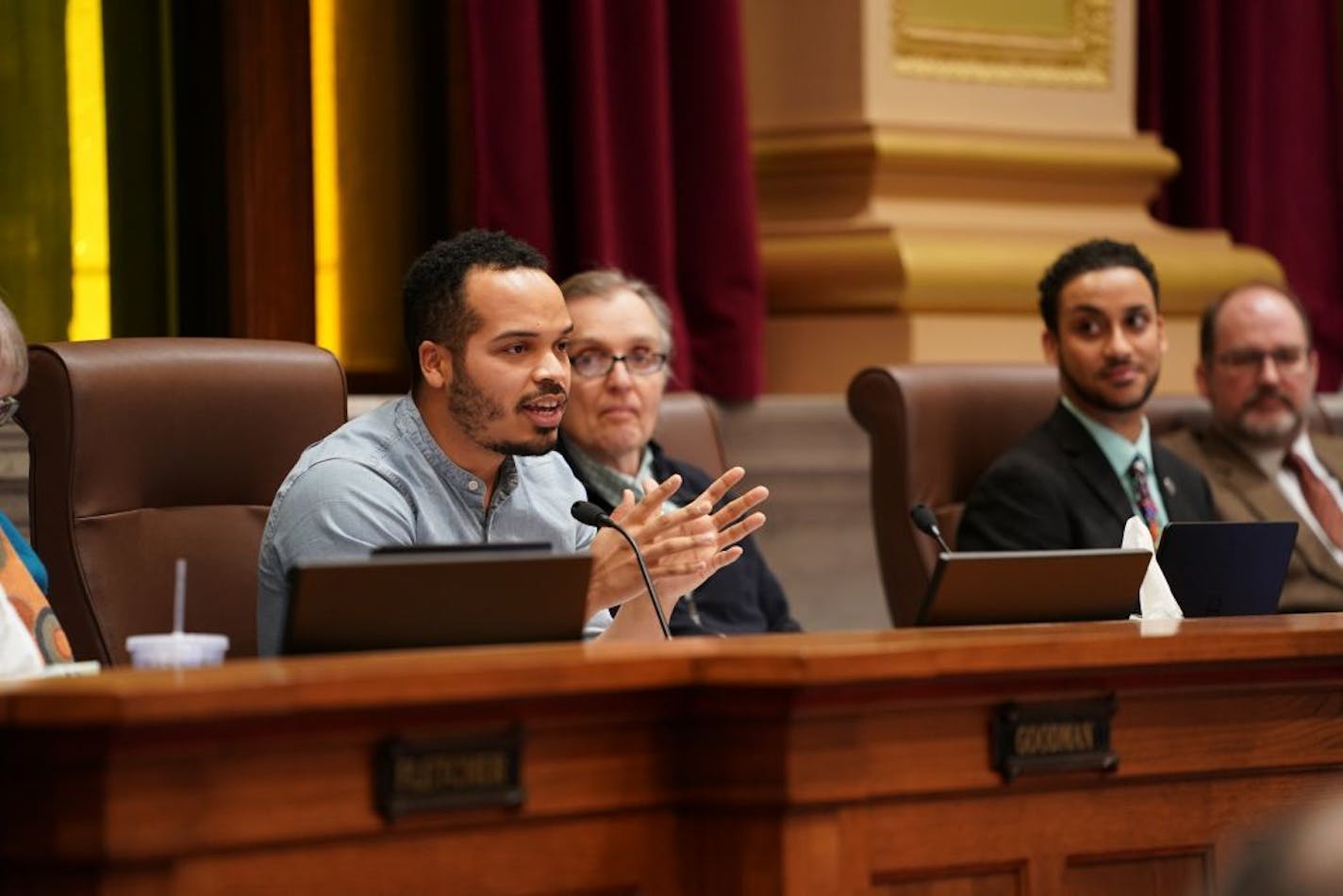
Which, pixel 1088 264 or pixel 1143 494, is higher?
pixel 1088 264

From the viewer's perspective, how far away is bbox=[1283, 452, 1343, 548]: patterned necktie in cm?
432

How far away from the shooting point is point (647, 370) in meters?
3.71

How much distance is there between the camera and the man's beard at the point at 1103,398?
3955 mm

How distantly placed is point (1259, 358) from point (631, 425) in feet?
4.79

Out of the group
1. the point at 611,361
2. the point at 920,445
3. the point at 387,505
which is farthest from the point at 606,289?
the point at 387,505

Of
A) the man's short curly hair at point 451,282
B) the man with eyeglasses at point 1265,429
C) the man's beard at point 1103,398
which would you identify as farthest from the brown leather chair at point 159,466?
the man with eyeglasses at point 1265,429

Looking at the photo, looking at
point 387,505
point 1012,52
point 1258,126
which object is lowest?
point 387,505

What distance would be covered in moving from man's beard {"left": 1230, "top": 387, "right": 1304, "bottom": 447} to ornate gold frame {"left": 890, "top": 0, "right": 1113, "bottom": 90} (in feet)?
3.11

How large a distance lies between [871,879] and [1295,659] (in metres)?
0.55

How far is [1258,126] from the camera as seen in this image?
5301mm

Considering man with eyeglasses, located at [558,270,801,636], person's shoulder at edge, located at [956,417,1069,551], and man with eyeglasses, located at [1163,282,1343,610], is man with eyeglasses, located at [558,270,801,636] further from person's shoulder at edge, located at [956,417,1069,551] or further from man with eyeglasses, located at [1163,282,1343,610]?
man with eyeglasses, located at [1163,282,1343,610]

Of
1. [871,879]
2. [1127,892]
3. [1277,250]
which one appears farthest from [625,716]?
[1277,250]

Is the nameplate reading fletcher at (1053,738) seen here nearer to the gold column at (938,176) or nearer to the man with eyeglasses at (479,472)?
the man with eyeglasses at (479,472)

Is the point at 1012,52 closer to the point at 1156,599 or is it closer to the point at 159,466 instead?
the point at 1156,599
